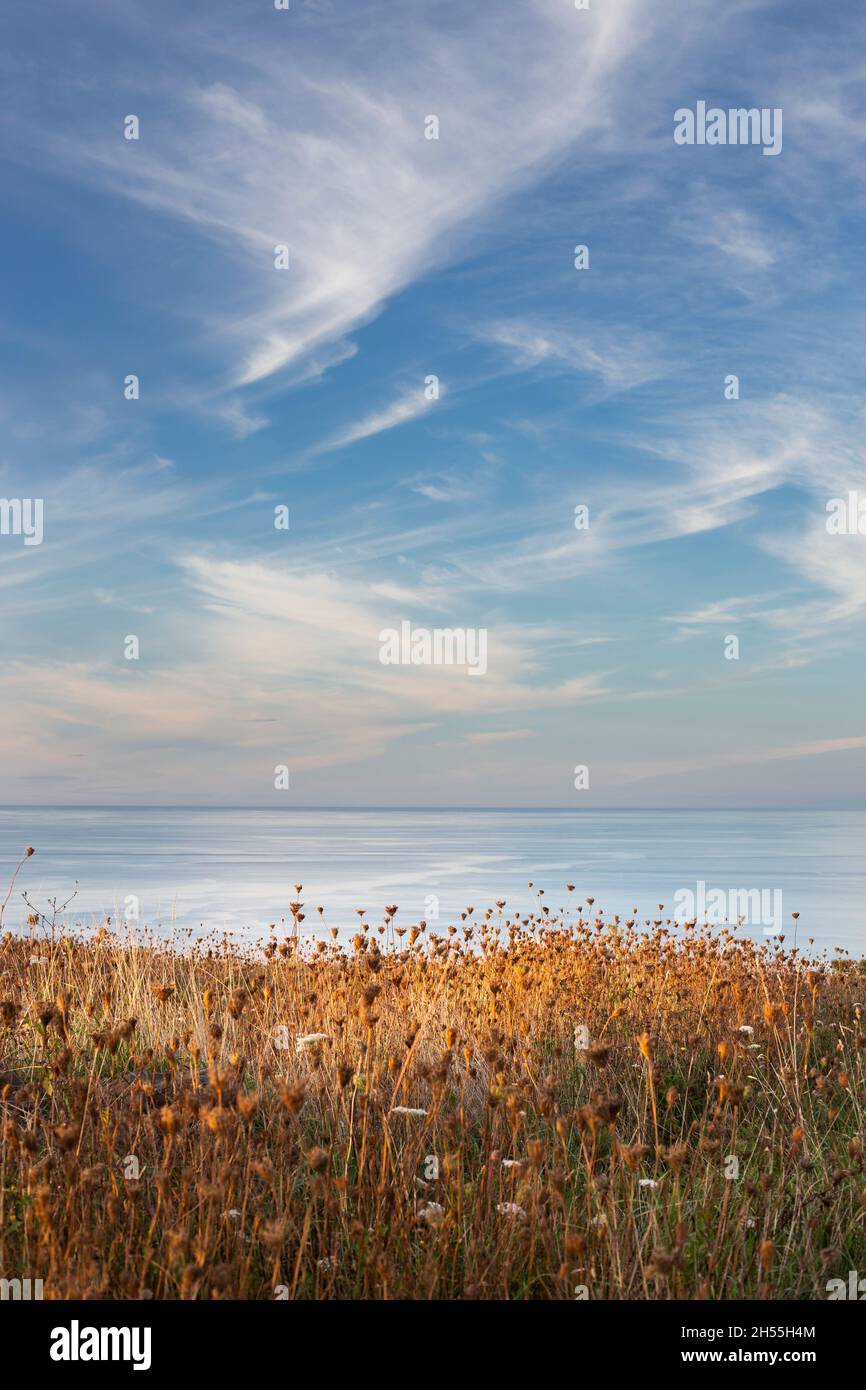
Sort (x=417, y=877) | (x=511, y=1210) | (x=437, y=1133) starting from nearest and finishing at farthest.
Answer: (x=511, y=1210), (x=437, y=1133), (x=417, y=877)

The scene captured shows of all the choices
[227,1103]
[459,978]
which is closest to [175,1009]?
[459,978]

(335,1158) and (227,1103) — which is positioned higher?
(227,1103)

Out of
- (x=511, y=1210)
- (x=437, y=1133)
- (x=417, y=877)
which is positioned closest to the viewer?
(x=511, y=1210)

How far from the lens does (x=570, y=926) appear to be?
1059 centimetres

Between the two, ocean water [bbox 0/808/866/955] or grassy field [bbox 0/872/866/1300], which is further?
ocean water [bbox 0/808/866/955]

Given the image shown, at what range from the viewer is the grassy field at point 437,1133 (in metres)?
3.35

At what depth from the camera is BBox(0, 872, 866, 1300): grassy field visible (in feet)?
11.0

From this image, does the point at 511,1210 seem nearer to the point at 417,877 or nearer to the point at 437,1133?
the point at 437,1133

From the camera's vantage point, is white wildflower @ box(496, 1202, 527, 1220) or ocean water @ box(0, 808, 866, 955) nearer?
white wildflower @ box(496, 1202, 527, 1220)

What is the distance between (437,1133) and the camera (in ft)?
15.5

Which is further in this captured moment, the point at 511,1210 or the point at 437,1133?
the point at 437,1133

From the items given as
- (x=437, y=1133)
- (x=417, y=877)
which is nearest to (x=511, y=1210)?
(x=437, y=1133)
